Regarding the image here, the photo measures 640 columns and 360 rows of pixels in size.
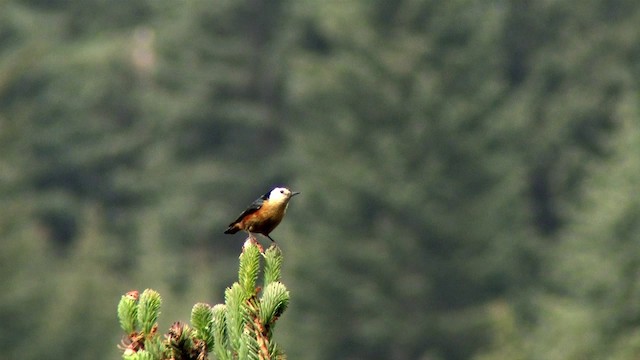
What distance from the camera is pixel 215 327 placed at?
507 cm

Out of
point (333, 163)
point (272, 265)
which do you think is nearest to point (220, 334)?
point (272, 265)

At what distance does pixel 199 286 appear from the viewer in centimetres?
4681

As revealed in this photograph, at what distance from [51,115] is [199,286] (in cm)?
1669

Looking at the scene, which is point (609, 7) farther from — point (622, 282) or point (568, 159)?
point (622, 282)

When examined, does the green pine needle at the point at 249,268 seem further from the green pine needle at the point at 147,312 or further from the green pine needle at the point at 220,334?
the green pine needle at the point at 147,312

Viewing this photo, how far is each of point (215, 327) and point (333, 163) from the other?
48.1 meters

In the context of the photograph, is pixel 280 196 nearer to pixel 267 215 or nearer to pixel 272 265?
pixel 267 215

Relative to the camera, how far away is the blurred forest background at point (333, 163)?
44.6 m

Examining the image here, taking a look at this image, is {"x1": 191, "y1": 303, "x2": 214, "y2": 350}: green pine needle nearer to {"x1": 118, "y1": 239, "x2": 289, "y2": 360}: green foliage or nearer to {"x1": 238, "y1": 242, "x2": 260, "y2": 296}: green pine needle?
{"x1": 118, "y1": 239, "x2": 289, "y2": 360}: green foliage

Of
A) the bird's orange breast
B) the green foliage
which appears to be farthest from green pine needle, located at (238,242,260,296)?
the bird's orange breast

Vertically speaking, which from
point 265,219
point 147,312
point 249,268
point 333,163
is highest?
point 333,163

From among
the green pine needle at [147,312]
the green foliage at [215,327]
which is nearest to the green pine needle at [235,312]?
the green foliage at [215,327]

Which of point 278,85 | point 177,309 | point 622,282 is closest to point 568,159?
point 278,85

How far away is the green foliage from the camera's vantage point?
4.82 meters
